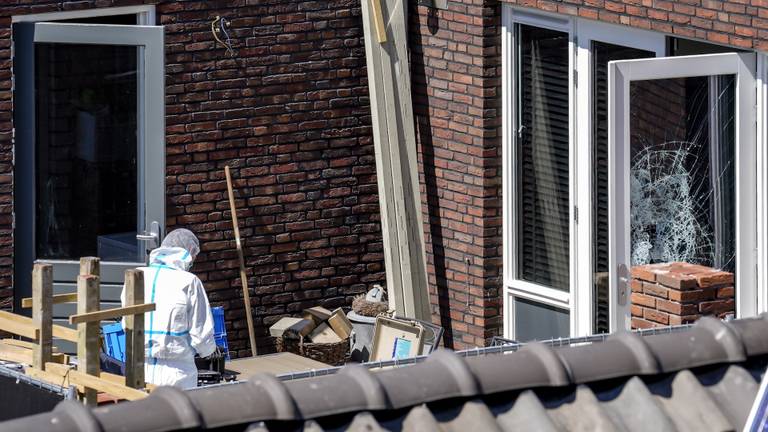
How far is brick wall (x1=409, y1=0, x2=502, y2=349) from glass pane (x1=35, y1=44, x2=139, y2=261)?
2.11 m

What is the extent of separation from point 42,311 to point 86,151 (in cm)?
302

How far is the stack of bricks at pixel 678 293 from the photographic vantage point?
8812 mm

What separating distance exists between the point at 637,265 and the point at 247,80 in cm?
342

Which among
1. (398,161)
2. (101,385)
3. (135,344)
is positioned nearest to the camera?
(101,385)

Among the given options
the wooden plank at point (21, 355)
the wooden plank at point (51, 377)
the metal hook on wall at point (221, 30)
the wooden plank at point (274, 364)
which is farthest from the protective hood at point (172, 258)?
the metal hook on wall at point (221, 30)

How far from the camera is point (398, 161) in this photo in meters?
11.3

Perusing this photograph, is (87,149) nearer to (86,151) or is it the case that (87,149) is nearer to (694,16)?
(86,151)

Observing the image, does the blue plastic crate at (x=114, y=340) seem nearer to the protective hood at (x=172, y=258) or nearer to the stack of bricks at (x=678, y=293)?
Answer: the protective hood at (x=172, y=258)

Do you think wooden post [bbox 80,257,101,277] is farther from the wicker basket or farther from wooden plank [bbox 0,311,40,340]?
the wicker basket

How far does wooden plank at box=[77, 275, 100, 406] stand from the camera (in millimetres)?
7809

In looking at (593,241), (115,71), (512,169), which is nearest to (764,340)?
(593,241)

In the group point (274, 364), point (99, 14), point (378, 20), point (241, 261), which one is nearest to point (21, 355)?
point (274, 364)

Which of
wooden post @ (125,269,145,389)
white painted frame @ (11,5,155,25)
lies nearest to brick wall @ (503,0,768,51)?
white painted frame @ (11,5,155,25)

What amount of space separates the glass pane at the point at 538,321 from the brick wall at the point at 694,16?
2.06 meters
